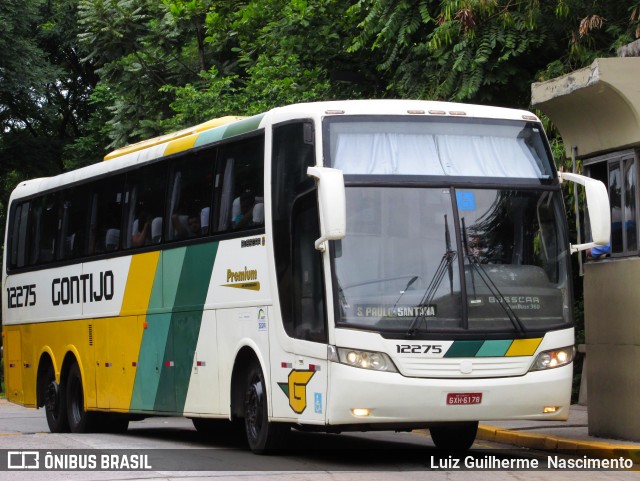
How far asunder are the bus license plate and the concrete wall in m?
2.75

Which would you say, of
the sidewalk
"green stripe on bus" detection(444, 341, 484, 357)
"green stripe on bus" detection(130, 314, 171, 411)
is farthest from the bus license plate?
"green stripe on bus" detection(130, 314, 171, 411)

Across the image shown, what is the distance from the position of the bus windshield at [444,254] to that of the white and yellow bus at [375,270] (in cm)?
1

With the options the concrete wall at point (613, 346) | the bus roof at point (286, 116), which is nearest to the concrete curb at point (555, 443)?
the concrete wall at point (613, 346)

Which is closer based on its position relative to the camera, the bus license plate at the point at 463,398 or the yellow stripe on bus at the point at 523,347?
the bus license plate at the point at 463,398

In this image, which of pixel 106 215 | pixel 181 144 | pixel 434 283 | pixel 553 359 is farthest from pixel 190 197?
pixel 553 359

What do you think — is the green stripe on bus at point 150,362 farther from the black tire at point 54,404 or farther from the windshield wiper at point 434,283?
the windshield wiper at point 434,283

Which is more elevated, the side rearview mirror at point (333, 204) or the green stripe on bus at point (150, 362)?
the side rearview mirror at point (333, 204)

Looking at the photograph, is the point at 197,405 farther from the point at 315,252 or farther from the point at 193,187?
the point at 315,252

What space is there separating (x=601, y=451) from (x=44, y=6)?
30.7 metres

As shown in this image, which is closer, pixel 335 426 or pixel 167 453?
pixel 335 426

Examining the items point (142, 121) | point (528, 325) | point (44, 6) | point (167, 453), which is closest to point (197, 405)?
point (167, 453)

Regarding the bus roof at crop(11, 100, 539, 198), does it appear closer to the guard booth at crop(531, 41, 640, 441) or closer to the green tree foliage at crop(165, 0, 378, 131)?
the guard booth at crop(531, 41, 640, 441)

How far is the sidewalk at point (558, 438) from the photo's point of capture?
42.6ft

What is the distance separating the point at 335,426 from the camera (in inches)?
469
